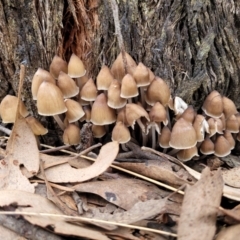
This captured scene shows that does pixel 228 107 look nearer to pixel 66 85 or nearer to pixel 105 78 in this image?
pixel 105 78

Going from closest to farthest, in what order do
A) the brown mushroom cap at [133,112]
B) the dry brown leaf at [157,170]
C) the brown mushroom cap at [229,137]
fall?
the dry brown leaf at [157,170] < the brown mushroom cap at [133,112] < the brown mushroom cap at [229,137]

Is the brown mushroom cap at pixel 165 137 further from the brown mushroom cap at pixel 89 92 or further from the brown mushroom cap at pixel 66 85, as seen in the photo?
the brown mushroom cap at pixel 66 85

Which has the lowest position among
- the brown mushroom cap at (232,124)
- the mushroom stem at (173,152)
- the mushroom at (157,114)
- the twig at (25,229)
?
the mushroom stem at (173,152)

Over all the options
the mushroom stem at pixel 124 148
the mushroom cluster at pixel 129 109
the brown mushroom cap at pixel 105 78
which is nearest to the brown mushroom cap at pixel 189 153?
the mushroom cluster at pixel 129 109

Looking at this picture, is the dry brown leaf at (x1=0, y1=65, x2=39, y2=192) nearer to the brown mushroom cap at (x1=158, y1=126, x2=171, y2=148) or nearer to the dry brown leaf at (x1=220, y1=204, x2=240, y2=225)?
the brown mushroom cap at (x1=158, y1=126, x2=171, y2=148)

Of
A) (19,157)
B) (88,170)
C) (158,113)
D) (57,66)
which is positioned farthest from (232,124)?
(19,157)

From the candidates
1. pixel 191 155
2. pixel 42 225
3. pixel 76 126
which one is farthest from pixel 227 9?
pixel 42 225
